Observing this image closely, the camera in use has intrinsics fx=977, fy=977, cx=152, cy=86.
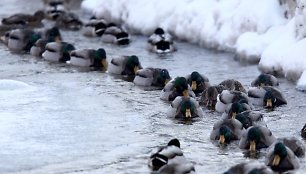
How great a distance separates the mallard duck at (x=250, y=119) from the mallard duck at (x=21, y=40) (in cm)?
939

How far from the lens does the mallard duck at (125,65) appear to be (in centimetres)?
2072

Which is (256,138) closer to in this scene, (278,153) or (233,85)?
(278,153)

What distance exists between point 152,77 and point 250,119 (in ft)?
14.0

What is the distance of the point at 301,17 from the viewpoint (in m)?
19.9

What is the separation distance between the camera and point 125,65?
20797mm

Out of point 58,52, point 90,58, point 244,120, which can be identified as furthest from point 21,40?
point 244,120

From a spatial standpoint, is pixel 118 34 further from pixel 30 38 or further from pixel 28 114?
pixel 28 114

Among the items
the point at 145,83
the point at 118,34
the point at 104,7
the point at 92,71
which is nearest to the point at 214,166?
the point at 145,83

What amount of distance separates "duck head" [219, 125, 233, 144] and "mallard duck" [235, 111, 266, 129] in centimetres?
70

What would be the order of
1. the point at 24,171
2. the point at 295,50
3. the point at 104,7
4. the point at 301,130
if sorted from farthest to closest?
1. the point at 104,7
2. the point at 295,50
3. the point at 301,130
4. the point at 24,171

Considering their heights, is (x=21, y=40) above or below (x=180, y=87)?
above

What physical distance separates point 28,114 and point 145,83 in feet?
11.6

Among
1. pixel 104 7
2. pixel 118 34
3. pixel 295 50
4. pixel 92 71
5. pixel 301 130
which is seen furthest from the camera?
pixel 104 7

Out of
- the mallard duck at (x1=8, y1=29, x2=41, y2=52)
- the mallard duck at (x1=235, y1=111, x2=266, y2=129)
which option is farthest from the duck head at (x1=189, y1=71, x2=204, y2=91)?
the mallard duck at (x1=8, y1=29, x2=41, y2=52)
